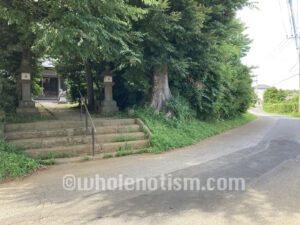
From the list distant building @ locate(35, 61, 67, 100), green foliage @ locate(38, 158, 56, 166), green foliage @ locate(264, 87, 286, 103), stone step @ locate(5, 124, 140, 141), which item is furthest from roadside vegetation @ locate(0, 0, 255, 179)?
green foliage @ locate(264, 87, 286, 103)

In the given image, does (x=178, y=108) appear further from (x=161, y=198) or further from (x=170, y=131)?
(x=161, y=198)

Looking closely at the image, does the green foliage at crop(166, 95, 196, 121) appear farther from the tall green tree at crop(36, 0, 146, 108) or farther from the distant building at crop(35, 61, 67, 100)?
the distant building at crop(35, 61, 67, 100)

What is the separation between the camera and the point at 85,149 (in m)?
6.32

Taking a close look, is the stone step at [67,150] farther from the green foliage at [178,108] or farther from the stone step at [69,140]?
the green foliage at [178,108]

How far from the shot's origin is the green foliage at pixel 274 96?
48031 millimetres

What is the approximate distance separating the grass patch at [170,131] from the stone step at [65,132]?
803mm

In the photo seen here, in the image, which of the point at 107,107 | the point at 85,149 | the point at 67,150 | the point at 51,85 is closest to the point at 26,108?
the point at 107,107

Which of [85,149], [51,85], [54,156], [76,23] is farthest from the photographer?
[51,85]

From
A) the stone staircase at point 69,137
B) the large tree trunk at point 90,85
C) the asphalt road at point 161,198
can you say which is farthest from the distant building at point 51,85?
the asphalt road at point 161,198

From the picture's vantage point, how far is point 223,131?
38.1 feet

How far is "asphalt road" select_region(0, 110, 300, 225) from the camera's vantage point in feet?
9.85

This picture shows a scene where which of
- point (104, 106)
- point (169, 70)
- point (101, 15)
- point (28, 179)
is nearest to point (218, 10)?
point (169, 70)

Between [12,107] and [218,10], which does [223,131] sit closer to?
[218,10]

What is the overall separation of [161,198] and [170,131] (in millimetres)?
4900
